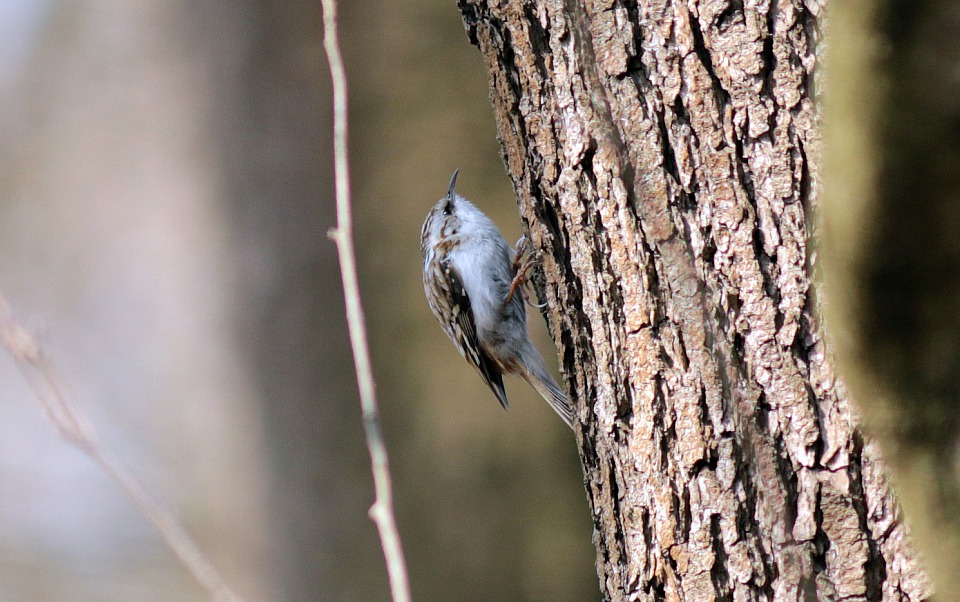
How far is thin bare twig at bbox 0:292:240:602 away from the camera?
3.12 feet

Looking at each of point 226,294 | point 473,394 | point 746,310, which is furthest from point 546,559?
point 746,310

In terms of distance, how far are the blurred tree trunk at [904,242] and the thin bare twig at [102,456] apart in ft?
2.32

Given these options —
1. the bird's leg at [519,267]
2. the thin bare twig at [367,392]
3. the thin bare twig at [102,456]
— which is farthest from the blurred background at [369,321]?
the thin bare twig at [367,392]

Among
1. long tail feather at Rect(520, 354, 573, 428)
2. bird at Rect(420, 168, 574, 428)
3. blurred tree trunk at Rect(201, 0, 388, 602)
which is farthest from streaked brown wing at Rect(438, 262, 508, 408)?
blurred tree trunk at Rect(201, 0, 388, 602)

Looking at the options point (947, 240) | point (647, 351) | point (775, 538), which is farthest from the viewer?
point (647, 351)

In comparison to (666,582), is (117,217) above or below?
above

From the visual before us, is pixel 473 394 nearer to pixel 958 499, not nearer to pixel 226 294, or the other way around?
pixel 226 294

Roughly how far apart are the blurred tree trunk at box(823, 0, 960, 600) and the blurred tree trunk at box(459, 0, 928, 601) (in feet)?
1.49

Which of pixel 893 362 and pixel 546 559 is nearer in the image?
pixel 893 362

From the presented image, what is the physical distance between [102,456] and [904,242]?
0.86 meters

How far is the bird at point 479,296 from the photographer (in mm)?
3553

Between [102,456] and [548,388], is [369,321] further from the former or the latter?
[102,456]

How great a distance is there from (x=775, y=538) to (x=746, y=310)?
0.36 meters

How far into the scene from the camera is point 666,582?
1.55m
